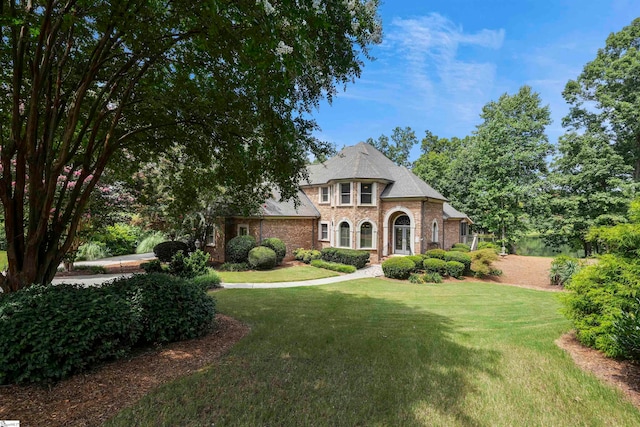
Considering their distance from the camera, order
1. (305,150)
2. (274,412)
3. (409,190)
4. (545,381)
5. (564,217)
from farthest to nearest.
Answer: (564,217), (409,190), (305,150), (545,381), (274,412)

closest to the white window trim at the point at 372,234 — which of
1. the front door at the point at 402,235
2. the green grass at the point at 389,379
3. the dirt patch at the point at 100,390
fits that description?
the front door at the point at 402,235

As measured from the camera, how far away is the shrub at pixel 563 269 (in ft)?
44.6

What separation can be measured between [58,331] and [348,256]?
15211 millimetres

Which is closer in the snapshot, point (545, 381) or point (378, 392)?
point (378, 392)

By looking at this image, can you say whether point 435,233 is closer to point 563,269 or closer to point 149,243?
point 563,269

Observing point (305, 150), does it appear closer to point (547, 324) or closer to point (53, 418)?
point (53, 418)

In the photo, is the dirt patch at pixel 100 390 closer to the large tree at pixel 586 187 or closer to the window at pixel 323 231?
the window at pixel 323 231

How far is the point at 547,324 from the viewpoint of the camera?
7.31m

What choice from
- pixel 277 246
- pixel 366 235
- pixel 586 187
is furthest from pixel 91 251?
pixel 586 187

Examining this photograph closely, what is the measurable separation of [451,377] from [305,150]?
4948mm

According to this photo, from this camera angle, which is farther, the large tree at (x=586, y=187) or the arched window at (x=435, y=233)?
the arched window at (x=435, y=233)

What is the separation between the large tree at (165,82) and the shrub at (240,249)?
36.2ft

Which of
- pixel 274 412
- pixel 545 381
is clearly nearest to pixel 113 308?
pixel 274 412

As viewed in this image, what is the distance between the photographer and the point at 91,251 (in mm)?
19938
